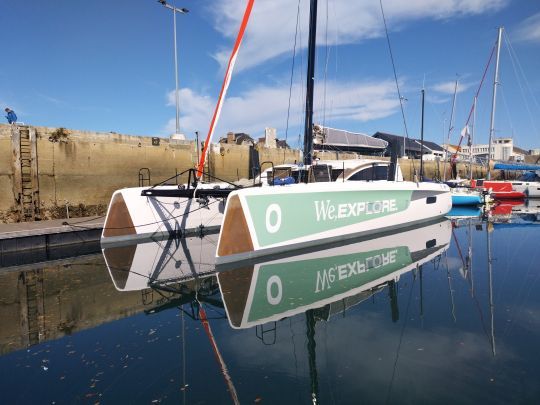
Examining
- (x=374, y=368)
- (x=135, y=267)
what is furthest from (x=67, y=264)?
(x=374, y=368)

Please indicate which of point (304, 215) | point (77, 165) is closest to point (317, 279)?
point (304, 215)

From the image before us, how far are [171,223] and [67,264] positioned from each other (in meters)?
3.19

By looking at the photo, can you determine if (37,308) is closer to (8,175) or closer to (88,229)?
(88,229)

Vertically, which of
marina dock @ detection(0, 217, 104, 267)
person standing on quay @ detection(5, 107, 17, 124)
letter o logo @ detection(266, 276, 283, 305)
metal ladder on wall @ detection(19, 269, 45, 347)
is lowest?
metal ladder on wall @ detection(19, 269, 45, 347)

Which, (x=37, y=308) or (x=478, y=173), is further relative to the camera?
(x=478, y=173)

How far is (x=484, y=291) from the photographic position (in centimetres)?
608

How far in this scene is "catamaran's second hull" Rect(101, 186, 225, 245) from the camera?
33.0 feet

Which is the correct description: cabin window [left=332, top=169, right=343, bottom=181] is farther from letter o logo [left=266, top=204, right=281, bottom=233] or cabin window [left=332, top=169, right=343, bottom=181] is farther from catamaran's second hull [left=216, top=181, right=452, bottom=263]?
letter o logo [left=266, top=204, right=281, bottom=233]

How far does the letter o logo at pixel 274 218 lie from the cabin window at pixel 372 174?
3.64 m

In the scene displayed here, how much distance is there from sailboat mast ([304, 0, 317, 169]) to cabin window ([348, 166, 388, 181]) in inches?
60.3

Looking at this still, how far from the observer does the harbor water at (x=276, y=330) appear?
3357 mm

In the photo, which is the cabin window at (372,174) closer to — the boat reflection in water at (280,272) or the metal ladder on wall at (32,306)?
Answer: the boat reflection in water at (280,272)

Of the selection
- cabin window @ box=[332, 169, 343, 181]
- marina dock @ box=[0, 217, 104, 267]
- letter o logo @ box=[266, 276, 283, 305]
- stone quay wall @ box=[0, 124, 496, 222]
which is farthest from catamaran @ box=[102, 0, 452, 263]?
stone quay wall @ box=[0, 124, 496, 222]

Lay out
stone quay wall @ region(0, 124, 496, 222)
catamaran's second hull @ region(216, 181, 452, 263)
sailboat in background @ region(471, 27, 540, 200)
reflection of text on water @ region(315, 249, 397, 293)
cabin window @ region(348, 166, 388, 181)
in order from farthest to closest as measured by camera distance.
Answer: sailboat in background @ region(471, 27, 540, 200) → stone quay wall @ region(0, 124, 496, 222) → cabin window @ region(348, 166, 388, 181) → catamaran's second hull @ region(216, 181, 452, 263) → reflection of text on water @ region(315, 249, 397, 293)
